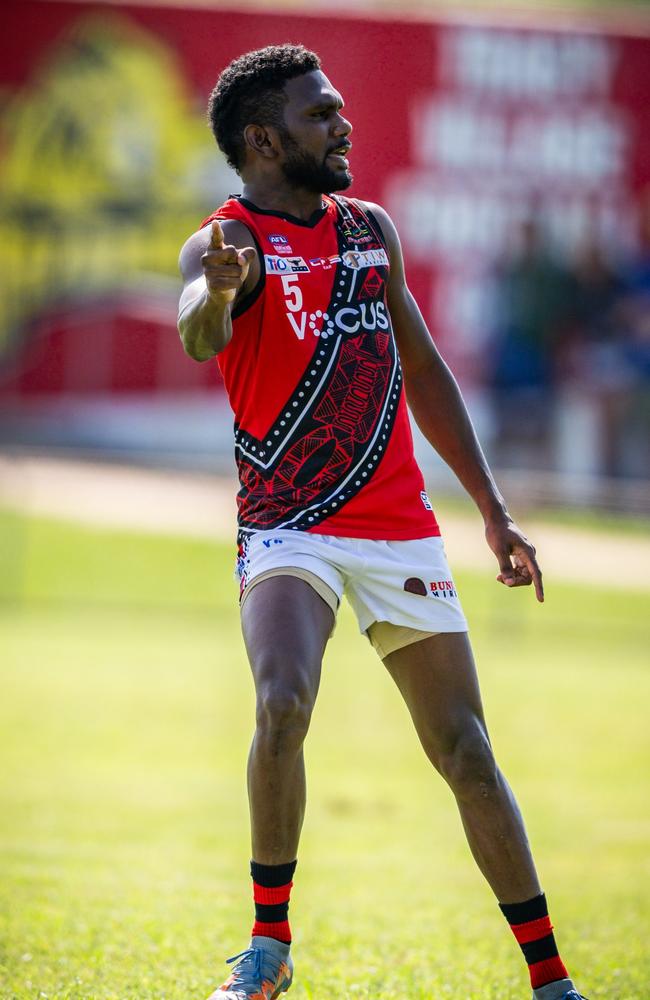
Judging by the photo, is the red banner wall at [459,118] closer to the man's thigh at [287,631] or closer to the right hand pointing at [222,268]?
the man's thigh at [287,631]

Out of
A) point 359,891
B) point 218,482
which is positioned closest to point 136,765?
point 359,891

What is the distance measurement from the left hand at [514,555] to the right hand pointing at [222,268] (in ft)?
3.83

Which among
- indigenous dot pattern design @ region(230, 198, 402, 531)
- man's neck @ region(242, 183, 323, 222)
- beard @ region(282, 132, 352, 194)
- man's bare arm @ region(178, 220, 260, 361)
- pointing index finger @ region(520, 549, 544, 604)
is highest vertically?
beard @ region(282, 132, 352, 194)

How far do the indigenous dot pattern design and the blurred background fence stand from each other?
2317 cm

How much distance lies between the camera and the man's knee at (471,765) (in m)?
4.05

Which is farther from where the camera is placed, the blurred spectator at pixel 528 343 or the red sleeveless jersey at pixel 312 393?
the blurred spectator at pixel 528 343

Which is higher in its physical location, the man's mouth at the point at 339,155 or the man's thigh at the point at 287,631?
the man's mouth at the point at 339,155

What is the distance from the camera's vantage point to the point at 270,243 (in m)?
4.14

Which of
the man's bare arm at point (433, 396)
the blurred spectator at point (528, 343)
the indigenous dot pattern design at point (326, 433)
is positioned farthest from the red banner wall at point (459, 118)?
the indigenous dot pattern design at point (326, 433)

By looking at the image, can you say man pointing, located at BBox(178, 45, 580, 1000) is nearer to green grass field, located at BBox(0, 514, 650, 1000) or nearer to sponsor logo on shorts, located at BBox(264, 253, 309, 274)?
sponsor logo on shorts, located at BBox(264, 253, 309, 274)

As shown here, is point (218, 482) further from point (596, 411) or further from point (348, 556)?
point (348, 556)

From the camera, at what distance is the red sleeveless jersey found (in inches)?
162

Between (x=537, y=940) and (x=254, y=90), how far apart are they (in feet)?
8.40

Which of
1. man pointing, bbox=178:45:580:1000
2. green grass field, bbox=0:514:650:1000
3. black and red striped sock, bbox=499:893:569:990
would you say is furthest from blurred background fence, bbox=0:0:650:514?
black and red striped sock, bbox=499:893:569:990
